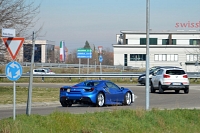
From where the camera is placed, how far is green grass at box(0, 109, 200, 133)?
500 inches

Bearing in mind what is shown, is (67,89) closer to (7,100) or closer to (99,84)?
(99,84)

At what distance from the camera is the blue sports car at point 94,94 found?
21484 mm

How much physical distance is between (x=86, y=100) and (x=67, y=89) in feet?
3.89

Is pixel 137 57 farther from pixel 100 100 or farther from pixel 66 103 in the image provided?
pixel 100 100

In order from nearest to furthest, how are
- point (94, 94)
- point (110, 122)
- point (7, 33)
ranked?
1. point (7, 33)
2. point (110, 122)
3. point (94, 94)

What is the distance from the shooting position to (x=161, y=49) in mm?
78250

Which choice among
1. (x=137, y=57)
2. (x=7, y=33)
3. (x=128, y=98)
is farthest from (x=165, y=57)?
(x=7, y=33)

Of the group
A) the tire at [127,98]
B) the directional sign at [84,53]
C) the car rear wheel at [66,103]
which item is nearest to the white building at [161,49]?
the directional sign at [84,53]

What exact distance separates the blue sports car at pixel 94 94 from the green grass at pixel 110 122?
5566 millimetres

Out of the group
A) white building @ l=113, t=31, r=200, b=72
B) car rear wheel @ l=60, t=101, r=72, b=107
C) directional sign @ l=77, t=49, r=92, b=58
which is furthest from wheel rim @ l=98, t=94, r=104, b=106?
white building @ l=113, t=31, r=200, b=72

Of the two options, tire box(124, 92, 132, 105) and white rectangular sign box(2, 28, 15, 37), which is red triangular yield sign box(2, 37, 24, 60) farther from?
tire box(124, 92, 132, 105)

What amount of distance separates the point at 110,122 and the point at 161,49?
213 feet

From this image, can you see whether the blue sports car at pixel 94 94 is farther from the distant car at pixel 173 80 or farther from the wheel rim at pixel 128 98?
the distant car at pixel 173 80

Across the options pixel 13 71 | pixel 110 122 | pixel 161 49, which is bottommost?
pixel 110 122
